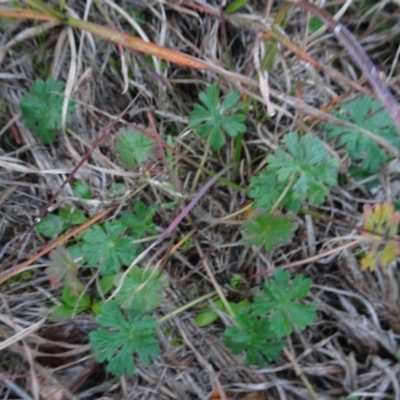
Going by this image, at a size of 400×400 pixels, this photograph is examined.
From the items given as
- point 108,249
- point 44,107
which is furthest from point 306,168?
point 44,107

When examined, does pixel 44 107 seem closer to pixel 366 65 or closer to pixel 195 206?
pixel 195 206

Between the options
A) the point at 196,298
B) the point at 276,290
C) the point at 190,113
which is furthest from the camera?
the point at 190,113

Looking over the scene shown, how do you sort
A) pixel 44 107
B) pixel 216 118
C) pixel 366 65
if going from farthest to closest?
pixel 44 107 < pixel 216 118 < pixel 366 65

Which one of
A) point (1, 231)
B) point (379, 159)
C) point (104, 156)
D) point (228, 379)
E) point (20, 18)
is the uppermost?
point (379, 159)

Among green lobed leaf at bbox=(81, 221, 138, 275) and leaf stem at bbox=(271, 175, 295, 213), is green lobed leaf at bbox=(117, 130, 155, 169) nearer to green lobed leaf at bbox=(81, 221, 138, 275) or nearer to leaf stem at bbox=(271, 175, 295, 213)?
green lobed leaf at bbox=(81, 221, 138, 275)

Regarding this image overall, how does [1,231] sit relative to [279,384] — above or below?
below

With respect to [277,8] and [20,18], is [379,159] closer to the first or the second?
[277,8]

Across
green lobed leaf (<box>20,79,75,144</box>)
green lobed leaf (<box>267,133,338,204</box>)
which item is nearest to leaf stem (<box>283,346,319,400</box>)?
green lobed leaf (<box>267,133,338,204</box>)

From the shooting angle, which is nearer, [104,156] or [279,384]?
[279,384]

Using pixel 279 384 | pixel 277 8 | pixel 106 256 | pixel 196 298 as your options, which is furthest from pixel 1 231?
pixel 277 8
